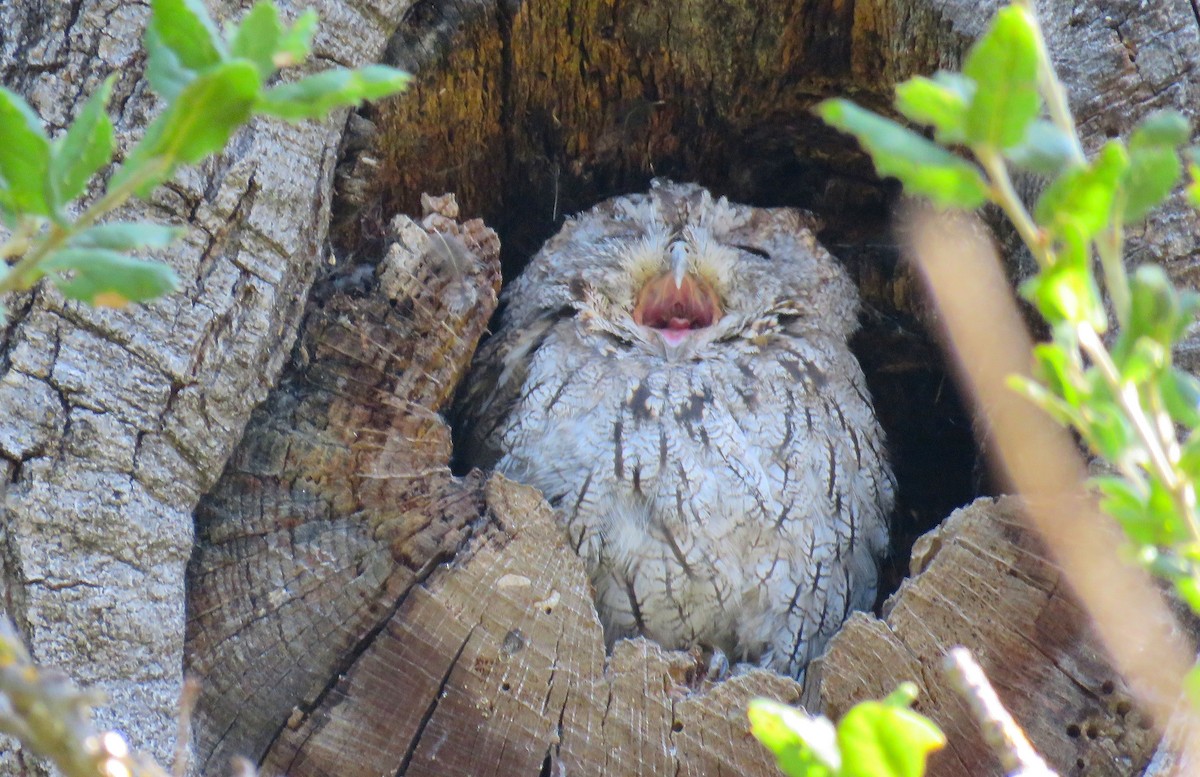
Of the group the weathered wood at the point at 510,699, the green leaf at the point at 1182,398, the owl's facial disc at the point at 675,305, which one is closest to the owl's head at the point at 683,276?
the owl's facial disc at the point at 675,305

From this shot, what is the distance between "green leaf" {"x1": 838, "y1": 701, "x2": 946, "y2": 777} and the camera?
0.57 meters

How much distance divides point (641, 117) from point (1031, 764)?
1.99 m

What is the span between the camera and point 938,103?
598mm

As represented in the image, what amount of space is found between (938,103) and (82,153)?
448 millimetres

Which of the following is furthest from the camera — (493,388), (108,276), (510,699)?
(493,388)

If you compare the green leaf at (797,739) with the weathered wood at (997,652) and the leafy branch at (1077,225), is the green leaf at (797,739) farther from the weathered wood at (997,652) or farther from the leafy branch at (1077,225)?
the weathered wood at (997,652)

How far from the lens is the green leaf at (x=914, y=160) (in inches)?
23.7

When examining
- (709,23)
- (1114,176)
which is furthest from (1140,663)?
(709,23)

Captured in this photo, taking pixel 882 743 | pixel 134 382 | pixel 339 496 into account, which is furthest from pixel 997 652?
pixel 134 382

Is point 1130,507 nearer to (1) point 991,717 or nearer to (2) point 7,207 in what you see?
(1) point 991,717

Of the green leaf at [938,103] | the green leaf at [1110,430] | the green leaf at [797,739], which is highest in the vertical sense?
the green leaf at [938,103]

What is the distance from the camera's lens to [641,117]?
2.47 metres

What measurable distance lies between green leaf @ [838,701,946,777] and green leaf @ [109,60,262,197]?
0.44 metres

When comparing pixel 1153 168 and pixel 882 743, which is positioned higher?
pixel 1153 168
